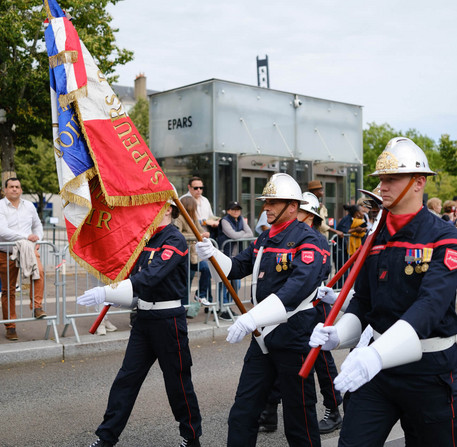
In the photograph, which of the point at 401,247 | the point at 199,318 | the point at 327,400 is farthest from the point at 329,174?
the point at 401,247

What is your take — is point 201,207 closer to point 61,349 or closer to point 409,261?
point 61,349

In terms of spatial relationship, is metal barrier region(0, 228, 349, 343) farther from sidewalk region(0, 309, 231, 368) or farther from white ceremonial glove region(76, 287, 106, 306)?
white ceremonial glove region(76, 287, 106, 306)

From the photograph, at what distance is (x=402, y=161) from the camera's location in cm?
288

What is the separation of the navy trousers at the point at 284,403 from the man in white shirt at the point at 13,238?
4449mm

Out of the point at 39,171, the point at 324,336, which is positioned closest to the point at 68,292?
the point at 324,336

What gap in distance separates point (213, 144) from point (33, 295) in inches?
305

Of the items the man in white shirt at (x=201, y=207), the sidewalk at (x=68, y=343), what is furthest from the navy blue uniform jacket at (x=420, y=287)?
the man in white shirt at (x=201, y=207)

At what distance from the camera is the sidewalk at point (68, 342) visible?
22.6 ft

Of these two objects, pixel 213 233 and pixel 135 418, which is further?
pixel 213 233

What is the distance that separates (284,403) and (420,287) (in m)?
1.51

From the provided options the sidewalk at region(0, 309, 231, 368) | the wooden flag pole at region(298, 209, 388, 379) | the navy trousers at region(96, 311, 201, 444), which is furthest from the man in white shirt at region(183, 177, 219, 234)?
the wooden flag pole at region(298, 209, 388, 379)

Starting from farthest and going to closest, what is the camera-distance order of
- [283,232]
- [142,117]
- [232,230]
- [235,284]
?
[142,117] → [235,284] → [232,230] → [283,232]

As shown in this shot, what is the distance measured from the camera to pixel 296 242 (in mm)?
3914

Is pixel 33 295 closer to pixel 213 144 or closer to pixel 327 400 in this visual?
pixel 327 400
